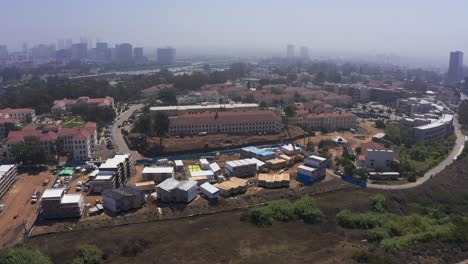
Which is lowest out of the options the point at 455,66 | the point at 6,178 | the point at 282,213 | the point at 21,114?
the point at 282,213

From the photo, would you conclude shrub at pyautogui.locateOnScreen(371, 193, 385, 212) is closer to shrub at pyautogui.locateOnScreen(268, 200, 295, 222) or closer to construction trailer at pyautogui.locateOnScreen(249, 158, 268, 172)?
shrub at pyautogui.locateOnScreen(268, 200, 295, 222)

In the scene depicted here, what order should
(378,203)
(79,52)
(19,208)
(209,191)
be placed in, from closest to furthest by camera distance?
(19,208), (378,203), (209,191), (79,52)

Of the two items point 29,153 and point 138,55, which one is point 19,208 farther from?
point 138,55

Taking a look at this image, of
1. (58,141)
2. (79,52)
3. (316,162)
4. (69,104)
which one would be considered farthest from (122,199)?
(79,52)

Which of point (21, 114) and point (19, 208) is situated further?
point (21, 114)

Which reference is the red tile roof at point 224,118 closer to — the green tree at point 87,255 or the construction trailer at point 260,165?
the construction trailer at point 260,165

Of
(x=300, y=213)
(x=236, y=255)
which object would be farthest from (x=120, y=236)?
(x=300, y=213)
